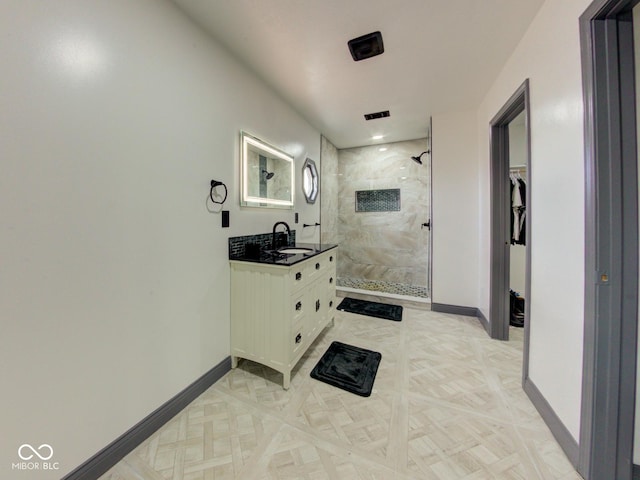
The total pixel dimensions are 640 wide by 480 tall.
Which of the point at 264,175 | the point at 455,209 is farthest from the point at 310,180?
the point at 455,209

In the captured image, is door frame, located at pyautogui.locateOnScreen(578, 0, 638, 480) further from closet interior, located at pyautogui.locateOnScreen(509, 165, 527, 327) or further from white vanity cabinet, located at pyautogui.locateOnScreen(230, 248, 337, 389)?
closet interior, located at pyautogui.locateOnScreen(509, 165, 527, 327)

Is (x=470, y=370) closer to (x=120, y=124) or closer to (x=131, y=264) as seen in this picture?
(x=131, y=264)

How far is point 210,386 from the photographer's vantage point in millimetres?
1558

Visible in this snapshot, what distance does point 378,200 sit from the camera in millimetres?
3982

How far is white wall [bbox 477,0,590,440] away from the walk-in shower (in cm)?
210

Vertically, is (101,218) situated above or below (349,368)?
above

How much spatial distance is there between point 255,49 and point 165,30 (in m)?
0.60

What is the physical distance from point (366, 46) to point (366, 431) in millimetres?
2434

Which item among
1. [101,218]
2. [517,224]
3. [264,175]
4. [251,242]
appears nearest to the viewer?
[101,218]

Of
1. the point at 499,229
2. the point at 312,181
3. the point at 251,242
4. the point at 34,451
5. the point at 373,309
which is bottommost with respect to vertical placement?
the point at 373,309

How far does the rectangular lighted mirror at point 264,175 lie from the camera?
185 cm

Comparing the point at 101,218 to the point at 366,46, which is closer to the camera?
the point at 101,218

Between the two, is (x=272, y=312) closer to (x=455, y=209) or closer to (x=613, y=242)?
(x=613, y=242)

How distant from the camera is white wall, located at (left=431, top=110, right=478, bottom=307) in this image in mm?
2658
